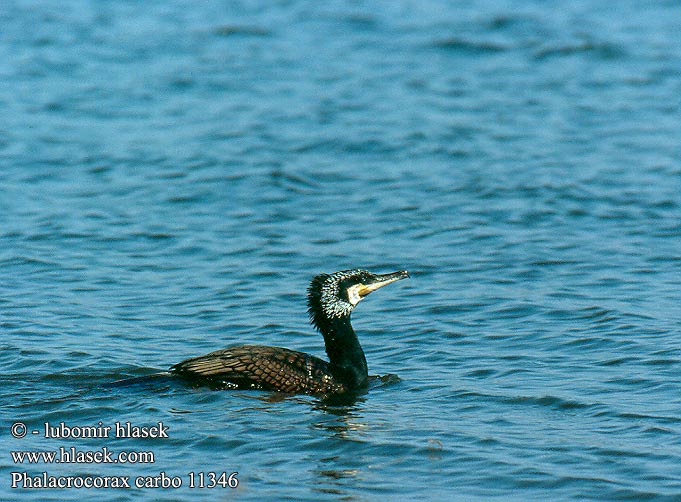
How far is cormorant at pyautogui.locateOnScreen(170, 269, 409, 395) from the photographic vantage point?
1003cm

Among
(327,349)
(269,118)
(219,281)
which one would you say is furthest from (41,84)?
(327,349)

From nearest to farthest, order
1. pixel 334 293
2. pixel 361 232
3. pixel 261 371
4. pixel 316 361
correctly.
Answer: pixel 261 371, pixel 316 361, pixel 334 293, pixel 361 232

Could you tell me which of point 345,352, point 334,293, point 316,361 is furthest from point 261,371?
point 334,293

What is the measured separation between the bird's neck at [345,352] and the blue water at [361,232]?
246 mm

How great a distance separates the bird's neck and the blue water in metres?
0.25

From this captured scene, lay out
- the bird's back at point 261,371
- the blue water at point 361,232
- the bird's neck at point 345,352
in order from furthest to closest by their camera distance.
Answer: the bird's neck at point 345,352 < the bird's back at point 261,371 < the blue water at point 361,232

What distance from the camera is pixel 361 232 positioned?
49.0 ft

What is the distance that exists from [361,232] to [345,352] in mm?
4565

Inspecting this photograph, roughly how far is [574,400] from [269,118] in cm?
1128

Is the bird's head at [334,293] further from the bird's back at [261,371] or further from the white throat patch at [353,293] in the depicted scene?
the bird's back at [261,371]

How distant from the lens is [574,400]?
9.65 m

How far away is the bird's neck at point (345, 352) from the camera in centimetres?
1034

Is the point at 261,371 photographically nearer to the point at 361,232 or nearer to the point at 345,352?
the point at 345,352

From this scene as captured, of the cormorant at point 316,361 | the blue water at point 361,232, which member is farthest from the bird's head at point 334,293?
the blue water at point 361,232
